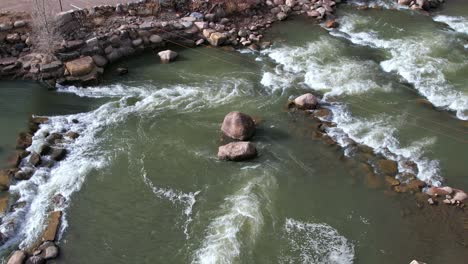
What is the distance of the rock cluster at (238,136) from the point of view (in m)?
12.3

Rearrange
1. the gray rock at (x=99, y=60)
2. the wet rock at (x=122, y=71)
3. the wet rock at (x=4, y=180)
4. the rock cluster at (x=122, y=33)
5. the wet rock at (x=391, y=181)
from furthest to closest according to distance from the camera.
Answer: the gray rock at (x=99, y=60)
the wet rock at (x=122, y=71)
the rock cluster at (x=122, y=33)
the wet rock at (x=391, y=181)
the wet rock at (x=4, y=180)

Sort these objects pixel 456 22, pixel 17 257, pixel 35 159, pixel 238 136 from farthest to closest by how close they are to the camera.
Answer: pixel 456 22 → pixel 238 136 → pixel 35 159 → pixel 17 257

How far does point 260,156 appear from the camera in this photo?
41.5ft

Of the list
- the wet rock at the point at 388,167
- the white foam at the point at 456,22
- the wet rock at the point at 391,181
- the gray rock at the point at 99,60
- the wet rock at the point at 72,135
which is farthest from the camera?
the white foam at the point at 456,22

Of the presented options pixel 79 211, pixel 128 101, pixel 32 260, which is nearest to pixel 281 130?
pixel 128 101

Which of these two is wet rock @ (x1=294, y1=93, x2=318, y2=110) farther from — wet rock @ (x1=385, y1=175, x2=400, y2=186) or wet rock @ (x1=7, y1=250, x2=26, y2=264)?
wet rock @ (x1=7, y1=250, x2=26, y2=264)

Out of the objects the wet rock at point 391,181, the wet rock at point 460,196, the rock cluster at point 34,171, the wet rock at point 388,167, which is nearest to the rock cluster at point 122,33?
the rock cluster at point 34,171

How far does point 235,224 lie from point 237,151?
2.36 metres

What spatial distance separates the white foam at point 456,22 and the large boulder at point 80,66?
14149 millimetres

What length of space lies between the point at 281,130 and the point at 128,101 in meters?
4.90

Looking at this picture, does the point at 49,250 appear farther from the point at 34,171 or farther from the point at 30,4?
the point at 30,4

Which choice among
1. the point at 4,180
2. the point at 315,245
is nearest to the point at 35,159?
the point at 4,180

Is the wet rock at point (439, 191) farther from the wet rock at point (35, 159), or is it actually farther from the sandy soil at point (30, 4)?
the sandy soil at point (30, 4)

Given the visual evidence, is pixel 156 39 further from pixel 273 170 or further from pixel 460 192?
A: pixel 460 192
